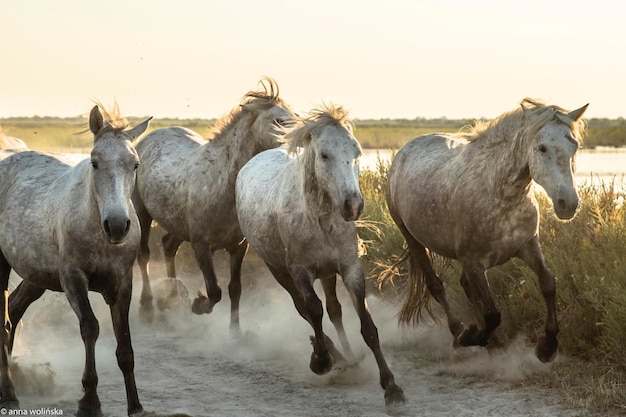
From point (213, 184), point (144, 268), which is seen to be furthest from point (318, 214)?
point (144, 268)

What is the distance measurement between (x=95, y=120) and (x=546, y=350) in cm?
382

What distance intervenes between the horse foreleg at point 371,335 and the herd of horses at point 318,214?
10mm

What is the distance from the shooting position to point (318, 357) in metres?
7.01

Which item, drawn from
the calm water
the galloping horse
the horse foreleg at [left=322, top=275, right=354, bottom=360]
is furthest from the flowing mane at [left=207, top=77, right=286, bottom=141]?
the calm water

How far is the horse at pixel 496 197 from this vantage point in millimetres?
6414

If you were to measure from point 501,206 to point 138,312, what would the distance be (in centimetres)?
502

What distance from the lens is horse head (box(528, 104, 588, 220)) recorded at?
6.22 metres

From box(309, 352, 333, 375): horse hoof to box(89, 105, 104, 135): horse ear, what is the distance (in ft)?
8.29

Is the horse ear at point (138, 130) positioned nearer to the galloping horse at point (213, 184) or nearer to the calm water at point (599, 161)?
the galloping horse at point (213, 184)

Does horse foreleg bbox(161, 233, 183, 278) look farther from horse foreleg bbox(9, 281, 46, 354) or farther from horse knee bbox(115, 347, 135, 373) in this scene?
horse knee bbox(115, 347, 135, 373)

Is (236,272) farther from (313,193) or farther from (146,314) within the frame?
(313,193)

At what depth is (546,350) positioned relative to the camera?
271 inches

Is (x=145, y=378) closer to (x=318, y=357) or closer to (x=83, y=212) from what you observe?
(x=318, y=357)

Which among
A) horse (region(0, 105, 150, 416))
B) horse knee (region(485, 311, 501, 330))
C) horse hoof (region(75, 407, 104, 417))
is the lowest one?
horse hoof (region(75, 407, 104, 417))
